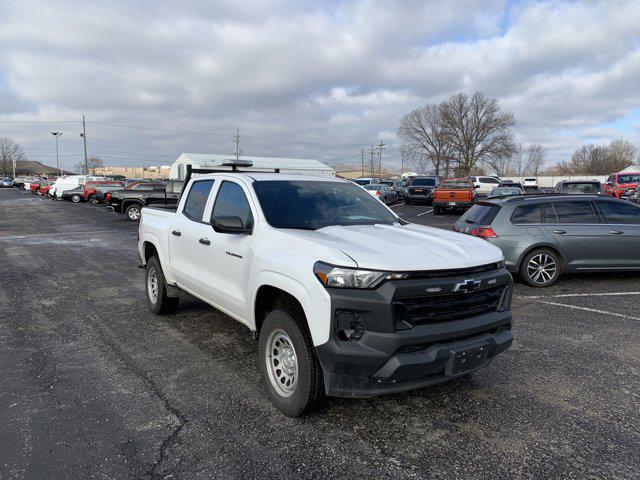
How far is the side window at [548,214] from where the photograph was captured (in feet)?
26.2

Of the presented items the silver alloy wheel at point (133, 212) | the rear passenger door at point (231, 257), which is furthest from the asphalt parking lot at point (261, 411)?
the silver alloy wheel at point (133, 212)

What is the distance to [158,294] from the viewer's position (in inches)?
234

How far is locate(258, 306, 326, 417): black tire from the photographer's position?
3227 millimetres

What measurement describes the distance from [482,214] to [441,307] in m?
5.79

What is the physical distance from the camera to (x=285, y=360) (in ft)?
11.7

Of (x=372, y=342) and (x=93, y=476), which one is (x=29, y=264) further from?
(x=372, y=342)

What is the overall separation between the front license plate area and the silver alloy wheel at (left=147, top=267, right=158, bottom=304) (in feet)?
13.8

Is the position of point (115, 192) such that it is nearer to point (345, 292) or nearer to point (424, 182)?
point (424, 182)

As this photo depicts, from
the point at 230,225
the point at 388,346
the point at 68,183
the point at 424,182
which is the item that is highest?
the point at 68,183

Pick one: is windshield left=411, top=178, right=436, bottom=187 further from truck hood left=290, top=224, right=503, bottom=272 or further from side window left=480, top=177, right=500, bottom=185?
truck hood left=290, top=224, right=503, bottom=272

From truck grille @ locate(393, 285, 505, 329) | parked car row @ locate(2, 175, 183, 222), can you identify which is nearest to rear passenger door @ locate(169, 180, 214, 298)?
truck grille @ locate(393, 285, 505, 329)

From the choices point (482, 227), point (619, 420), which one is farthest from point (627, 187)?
point (619, 420)

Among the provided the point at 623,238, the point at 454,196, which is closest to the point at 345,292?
the point at 623,238

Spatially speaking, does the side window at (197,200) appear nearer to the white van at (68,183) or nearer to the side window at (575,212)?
the side window at (575,212)
